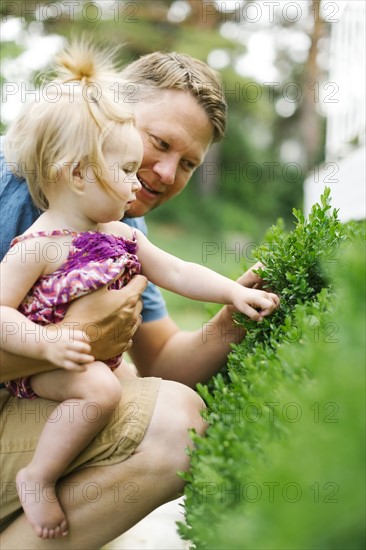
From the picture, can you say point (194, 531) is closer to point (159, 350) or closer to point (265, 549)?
point (265, 549)

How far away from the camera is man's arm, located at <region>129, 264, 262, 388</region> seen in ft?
9.26

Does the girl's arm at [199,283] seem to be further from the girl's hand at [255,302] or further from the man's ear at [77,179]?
the man's ear at [77,179]

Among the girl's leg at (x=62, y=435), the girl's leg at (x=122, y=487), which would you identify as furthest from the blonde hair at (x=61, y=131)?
the girl's leg at (x=122, y=487)

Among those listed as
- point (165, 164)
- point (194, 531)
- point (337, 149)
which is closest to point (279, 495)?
point (194, 531)

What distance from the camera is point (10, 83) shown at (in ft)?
15.5

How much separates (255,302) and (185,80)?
3.97ft

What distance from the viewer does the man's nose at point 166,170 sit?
2961 millimetres

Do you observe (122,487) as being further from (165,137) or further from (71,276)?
(165,137)

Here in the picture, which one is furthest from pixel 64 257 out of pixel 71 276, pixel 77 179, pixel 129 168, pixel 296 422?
pixel 296 422

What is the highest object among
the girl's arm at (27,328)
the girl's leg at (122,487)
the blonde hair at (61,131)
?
the blonde hair at (61,131)

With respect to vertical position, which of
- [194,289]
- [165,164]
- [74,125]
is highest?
[74,125]

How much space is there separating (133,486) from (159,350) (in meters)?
1.04

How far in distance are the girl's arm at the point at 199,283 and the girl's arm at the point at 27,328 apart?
0.51 metres

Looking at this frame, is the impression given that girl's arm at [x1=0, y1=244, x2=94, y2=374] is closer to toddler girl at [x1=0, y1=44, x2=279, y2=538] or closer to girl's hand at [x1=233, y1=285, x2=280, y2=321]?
toddler girl at [x1=0, y1=44, x2=279, y2=538]
